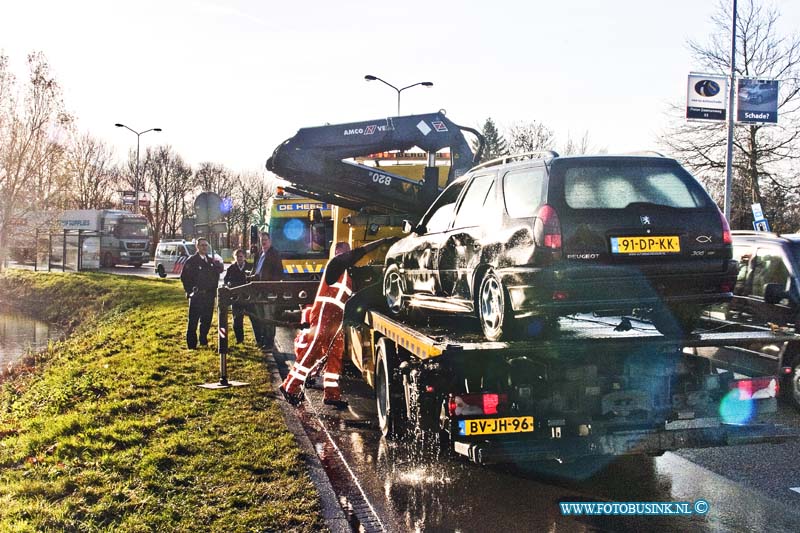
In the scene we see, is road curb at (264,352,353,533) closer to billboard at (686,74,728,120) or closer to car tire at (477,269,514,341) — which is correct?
car tire at (477,269,514,341)

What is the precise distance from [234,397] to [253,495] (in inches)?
138

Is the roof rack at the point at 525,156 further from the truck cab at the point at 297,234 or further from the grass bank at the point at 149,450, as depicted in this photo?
the truck cab at the point at 297,234

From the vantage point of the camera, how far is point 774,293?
321 inches

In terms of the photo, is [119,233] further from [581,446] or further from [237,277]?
[581,446]

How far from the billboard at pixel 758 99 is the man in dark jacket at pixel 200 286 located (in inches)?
577

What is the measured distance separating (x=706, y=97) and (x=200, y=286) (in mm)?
13761

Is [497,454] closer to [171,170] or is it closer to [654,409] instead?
[654,409]

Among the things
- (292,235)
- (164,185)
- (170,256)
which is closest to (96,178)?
(164,185)

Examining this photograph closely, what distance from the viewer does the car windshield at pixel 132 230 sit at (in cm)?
4688

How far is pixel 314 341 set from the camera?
8.55 m

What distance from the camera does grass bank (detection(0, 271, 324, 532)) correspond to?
4.67m

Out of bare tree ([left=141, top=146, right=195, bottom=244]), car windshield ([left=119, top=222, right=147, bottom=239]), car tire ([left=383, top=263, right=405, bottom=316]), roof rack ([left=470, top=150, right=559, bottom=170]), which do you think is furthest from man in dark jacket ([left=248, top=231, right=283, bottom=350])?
bare tree ([left=141, top=146, right=195, bottom=244])

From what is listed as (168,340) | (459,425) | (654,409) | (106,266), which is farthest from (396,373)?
(106,266)

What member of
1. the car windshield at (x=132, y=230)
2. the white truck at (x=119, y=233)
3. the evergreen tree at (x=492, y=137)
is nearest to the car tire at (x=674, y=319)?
the white truck at (x=119, y=233)
